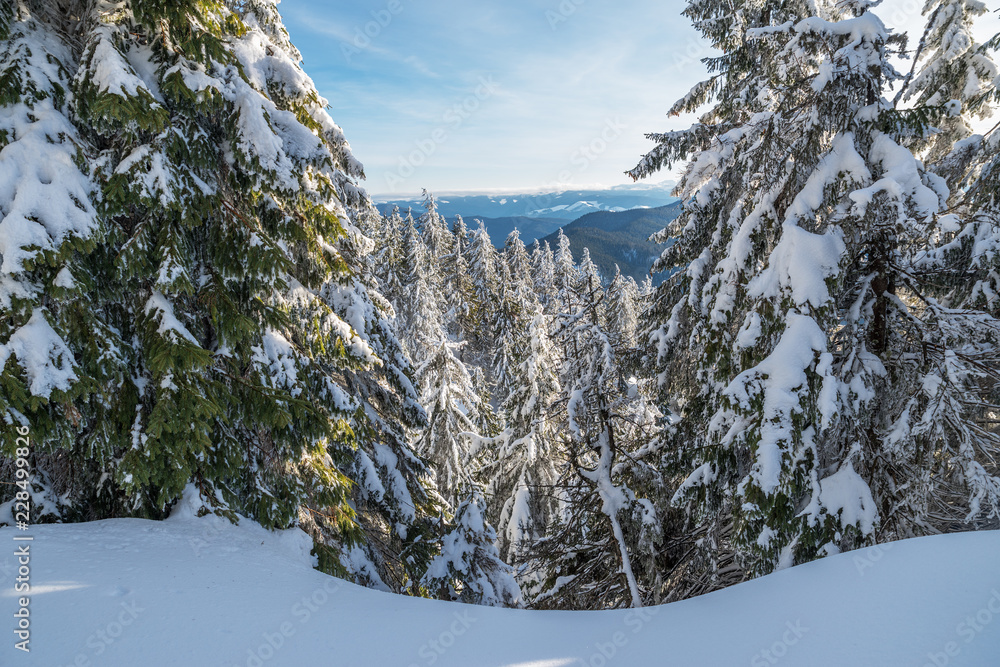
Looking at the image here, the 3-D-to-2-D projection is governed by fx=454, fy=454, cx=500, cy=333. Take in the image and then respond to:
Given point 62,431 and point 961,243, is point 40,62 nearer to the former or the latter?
point 62,431

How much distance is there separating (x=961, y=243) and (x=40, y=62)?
10838mm

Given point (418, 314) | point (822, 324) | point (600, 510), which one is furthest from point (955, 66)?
point (418, 314)

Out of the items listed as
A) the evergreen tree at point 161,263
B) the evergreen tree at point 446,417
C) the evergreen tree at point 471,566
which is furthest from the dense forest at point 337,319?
the evergreen tree at point 446,417

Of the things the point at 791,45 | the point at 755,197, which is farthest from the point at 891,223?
the point at 791,45

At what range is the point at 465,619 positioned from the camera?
3.61 m

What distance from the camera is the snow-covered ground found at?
2732 mm

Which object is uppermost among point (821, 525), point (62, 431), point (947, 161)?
point (947, 161)

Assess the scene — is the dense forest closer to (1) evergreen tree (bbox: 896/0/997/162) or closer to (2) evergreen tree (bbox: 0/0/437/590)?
(2) evergreen tree (bbox: 0/0/437/590)

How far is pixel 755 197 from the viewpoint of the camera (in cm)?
655

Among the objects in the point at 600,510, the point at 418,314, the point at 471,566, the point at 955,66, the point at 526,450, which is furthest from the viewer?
the point at 418,314

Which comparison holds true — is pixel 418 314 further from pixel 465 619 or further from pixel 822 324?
pixel 465 619

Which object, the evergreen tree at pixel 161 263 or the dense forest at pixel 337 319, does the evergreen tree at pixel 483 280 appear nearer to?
the dense forest at pixel 337 319

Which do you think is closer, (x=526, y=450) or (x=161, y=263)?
(x=161, y=263)

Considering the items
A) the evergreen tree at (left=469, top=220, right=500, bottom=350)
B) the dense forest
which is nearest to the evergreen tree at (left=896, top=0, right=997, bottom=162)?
the dense forest
